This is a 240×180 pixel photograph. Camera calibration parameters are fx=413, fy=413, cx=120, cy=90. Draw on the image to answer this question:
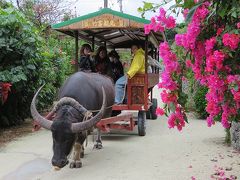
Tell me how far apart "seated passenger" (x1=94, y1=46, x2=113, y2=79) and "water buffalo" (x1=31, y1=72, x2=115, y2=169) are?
2100 mm

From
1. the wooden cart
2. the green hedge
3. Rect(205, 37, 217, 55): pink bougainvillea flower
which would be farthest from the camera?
the green hedge

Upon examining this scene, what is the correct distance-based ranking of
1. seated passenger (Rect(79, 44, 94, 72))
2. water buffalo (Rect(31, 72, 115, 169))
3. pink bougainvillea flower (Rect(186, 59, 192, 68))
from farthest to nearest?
seated passenger (Rect(79, 44, 94, 72))
water buffalo (Rect(31, 72, 115, 169))
pink bougainvillea flower (Rect(186, 59, 192, 68))

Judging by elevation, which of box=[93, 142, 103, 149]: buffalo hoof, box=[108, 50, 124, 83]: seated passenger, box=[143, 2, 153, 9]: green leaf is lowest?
box=[93, 142, 103, 149]: buffalo hoof

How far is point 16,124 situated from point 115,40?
3.58 meters

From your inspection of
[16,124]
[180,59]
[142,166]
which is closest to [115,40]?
[16,124]

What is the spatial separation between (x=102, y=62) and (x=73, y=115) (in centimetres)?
403

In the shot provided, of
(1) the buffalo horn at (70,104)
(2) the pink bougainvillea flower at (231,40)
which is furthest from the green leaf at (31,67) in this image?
(2) the pink bougainvillea flower at (231,40)

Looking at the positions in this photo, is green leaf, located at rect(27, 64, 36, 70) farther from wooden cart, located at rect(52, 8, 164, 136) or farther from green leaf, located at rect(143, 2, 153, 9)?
green leaf, located at rect(143, 2, 153, 9)

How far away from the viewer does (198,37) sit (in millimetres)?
3441

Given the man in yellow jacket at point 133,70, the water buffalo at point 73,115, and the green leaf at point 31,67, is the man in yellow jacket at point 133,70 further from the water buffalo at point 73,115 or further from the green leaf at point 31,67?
the green leaf at point 31,67

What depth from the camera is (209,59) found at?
3111 millimetres

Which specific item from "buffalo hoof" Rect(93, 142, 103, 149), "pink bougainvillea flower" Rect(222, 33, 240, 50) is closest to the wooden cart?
"buffalo hoof" Rect(93, 142, 103, 149)

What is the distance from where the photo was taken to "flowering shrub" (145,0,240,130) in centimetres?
309

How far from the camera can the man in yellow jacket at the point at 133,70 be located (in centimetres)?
932
